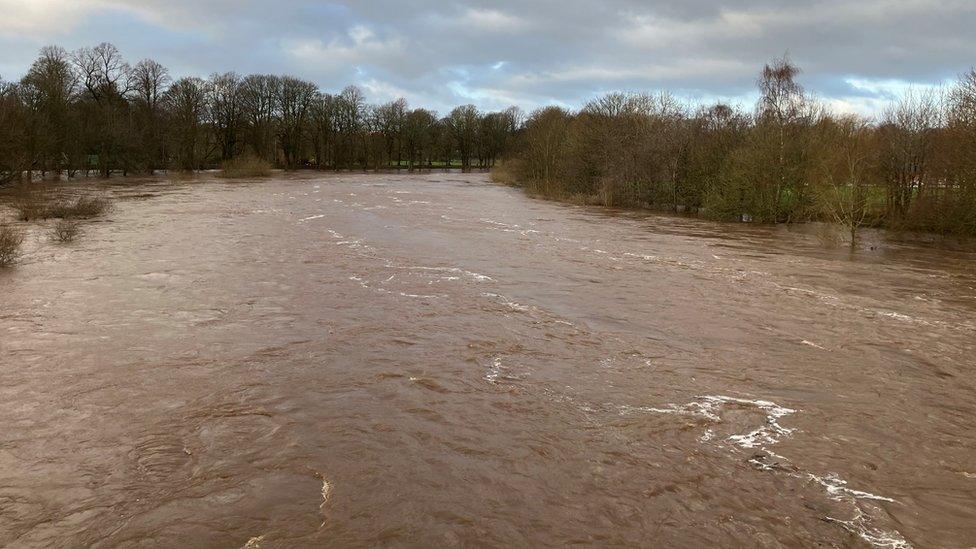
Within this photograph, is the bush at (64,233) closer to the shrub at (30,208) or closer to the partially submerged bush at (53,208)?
the shrub at (30,208)

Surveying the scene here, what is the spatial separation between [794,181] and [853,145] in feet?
12.2

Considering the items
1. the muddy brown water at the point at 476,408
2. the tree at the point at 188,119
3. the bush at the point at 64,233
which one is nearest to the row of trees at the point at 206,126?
the tree at the point at 188,119

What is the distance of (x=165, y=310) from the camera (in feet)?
33.9

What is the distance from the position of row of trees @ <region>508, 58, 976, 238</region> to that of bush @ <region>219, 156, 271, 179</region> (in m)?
35.2

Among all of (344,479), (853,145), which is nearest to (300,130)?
(853,145)

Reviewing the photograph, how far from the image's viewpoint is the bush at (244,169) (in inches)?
2440

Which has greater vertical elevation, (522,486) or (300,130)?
(300,130)

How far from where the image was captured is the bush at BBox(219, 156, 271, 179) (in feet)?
203

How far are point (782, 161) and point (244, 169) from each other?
2004 inches

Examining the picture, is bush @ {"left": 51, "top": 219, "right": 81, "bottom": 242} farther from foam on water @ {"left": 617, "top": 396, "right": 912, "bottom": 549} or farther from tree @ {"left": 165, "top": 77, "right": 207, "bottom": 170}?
tree @ {"left": 165, "top": 77, "right": 207, "bottom": 170}

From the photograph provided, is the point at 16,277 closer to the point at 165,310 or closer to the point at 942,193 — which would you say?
the point at 165,310

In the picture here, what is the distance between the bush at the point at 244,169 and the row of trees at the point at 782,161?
3524cm

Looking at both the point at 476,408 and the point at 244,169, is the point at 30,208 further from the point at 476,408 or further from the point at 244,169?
→ the point at 244,169

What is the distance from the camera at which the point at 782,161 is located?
27.8 metres
